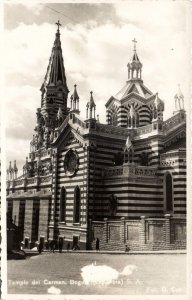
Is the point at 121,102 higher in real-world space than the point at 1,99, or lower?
higher

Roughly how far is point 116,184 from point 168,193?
317cm

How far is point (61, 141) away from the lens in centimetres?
2764

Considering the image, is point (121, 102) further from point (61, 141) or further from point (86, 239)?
point (86, 239)

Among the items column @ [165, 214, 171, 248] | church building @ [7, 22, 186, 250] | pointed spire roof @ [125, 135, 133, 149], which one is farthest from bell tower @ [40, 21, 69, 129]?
column @ [165, 214, 171, 248]

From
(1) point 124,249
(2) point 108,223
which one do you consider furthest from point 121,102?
(1) point 124,249

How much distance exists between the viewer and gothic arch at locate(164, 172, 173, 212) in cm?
2269

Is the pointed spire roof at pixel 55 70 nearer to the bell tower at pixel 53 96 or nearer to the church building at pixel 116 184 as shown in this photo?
the bell tower at pixel 53 96

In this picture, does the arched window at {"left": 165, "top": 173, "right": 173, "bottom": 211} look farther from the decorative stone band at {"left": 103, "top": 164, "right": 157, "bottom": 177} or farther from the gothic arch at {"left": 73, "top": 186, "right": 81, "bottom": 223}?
the gothic arch at {"left": 73, "top": 186, "right": 81, "bottom": 223}

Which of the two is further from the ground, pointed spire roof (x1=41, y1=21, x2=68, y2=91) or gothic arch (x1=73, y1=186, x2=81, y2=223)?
pointed spire roof (x1=41, y1=21, x2=68, y2=91)

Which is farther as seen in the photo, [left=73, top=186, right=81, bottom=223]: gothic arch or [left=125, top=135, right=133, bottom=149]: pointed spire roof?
[left=73, top=186, right=81, bottom=223]: gothic arch

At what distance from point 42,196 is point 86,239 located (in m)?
7.12

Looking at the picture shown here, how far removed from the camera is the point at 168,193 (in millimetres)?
23016

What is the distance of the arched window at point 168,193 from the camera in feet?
74.4

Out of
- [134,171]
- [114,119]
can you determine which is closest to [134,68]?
[114,119]
